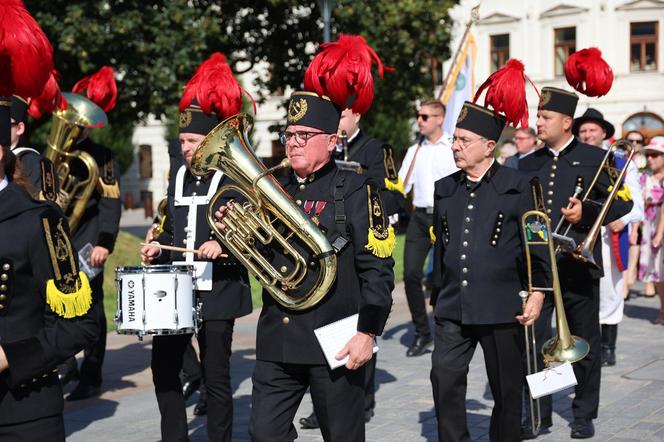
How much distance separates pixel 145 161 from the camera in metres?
A: 56.8

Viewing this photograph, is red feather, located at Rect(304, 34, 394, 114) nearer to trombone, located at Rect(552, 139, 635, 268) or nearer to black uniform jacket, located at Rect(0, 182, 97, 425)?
black uniform jacket, located at Rect(0, 182, 97, 425)

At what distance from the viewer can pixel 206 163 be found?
17.7 ft

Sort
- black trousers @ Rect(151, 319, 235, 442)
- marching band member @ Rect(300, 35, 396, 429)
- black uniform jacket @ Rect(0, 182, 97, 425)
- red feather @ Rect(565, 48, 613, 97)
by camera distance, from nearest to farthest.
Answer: black uniform jacket @ Rect(0, 182, 97, 425) < black trousers @ Rect(151, 319, 235, 442) < red feather @ Rect(565, 48, 613, 97) < marching band member @ Rect(300, 35, 396, 429)

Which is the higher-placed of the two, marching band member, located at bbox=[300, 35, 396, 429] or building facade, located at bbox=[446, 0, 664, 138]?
building facade, located at bbox=[446, 0, 664, 138]

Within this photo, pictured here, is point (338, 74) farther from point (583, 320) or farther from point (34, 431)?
point (583, 320)

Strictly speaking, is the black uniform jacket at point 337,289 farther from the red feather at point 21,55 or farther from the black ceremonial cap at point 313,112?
the red feather at point 21,55

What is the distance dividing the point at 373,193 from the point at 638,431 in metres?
3.11

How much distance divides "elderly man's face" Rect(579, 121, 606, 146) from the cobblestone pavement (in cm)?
194

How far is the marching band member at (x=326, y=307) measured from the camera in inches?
200

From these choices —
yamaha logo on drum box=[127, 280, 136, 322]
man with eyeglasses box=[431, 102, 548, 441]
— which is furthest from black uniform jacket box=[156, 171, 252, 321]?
man with eyeglasses box=[431, 102, 548, 441]

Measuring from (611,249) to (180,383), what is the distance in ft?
16.0

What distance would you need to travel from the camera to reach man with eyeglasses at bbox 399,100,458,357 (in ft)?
34.6

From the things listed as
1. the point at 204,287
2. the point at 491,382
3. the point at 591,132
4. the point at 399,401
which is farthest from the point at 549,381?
the point at 591,132

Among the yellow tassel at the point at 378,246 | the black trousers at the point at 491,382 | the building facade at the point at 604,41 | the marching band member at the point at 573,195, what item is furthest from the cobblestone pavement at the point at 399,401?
the building facade at the point at 604,41
